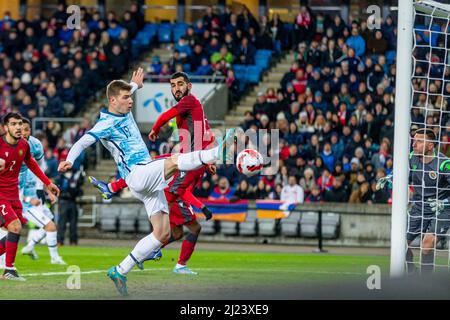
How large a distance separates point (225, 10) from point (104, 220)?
917 centimetres

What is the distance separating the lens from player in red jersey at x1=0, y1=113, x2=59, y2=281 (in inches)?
546

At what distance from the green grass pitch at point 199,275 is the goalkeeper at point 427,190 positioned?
37.4 inches

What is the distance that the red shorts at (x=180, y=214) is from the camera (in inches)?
551

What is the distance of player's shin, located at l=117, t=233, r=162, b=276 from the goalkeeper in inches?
155

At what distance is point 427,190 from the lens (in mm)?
14711

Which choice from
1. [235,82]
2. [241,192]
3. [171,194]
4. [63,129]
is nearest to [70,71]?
[63,129]

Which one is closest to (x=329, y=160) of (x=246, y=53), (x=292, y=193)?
(x=292, y=193)

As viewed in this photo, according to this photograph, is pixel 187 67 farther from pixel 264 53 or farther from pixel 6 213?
pixel 6 213

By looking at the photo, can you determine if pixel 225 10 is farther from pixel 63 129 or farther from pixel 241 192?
pixel 241 192

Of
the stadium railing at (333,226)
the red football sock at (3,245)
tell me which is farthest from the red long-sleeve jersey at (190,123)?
the stadium railing at (333,226)

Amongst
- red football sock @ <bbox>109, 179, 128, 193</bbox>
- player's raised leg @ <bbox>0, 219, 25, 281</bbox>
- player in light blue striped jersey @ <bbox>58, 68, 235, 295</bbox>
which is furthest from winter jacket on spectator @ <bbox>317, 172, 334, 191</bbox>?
player in light blue striped jersey @ <bbox>58, 68, 235, 295</bbox>

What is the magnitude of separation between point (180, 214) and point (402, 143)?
3.19 m

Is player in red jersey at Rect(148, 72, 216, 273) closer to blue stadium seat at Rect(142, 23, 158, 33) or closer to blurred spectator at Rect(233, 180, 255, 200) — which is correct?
blurred spectator at Rect(233, 180, 255, 200)

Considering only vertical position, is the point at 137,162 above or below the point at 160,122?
below
